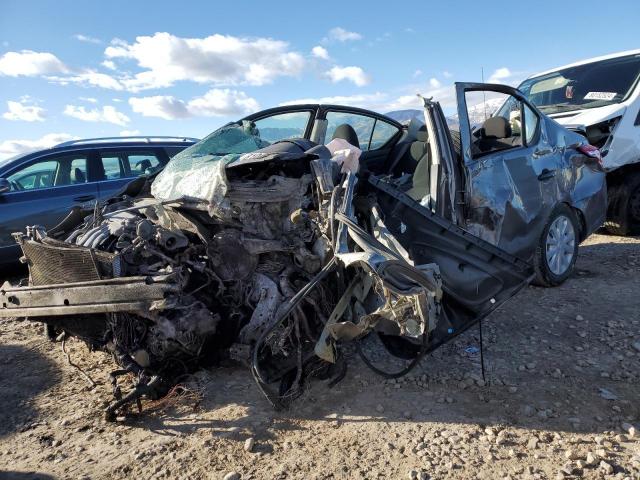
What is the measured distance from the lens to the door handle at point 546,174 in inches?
173

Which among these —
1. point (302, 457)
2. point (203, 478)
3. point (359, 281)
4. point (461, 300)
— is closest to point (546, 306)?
point (461, 300)

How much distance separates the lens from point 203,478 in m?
2.33

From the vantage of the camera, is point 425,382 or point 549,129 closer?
point 425,382

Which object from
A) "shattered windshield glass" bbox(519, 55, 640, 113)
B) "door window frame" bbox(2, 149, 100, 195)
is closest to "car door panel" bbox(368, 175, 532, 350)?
"door window frame" bbox(2, 149, 100, 195)

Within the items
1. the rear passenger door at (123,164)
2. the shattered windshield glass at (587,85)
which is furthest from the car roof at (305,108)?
the shattered windshield glass at (587,85)

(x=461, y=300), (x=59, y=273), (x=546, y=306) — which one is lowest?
(x=546, y=306)

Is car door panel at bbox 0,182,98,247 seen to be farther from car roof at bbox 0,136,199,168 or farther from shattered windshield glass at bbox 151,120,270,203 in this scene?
shattered windshield glass at bbox 151,120,270,203

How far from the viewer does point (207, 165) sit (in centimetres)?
356

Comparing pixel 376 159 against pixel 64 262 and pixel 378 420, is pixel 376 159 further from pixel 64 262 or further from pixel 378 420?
pixel 64 262

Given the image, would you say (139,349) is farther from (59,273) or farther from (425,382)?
(425,382)

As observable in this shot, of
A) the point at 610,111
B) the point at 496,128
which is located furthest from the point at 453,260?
the point at 610,111

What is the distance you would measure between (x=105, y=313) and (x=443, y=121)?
276 cm

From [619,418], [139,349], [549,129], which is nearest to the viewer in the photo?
[619,418]

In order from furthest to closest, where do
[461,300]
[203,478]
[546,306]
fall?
[546,306] < [461,300] < [203,478]
